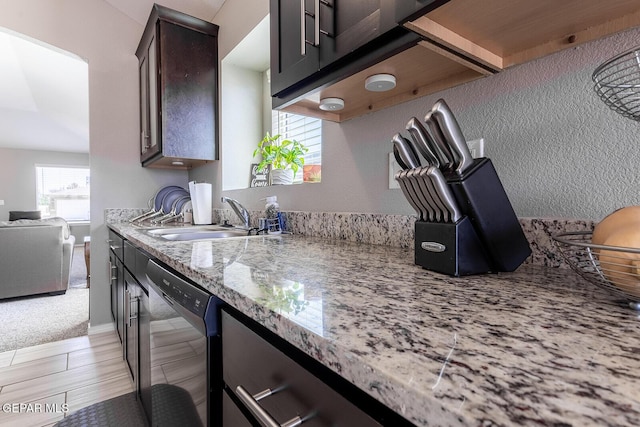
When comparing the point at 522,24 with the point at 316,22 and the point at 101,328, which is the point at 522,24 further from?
the point at 101,328

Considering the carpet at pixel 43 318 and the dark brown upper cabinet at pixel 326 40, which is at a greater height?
the dark brown upper cabinet at pixel 326 40

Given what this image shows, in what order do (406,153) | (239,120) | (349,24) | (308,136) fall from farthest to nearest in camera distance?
1. (239,120)
2. (308,136)
3. (349,24)
4. (406,153)

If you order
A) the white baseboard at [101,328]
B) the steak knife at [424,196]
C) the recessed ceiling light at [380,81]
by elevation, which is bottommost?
the white baseboard at [101,328]

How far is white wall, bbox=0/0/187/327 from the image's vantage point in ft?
8.32

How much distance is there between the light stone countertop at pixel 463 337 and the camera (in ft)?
0.80

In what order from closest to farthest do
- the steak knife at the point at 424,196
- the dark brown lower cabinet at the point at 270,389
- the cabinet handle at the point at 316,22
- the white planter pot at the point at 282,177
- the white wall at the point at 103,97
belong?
the dark brown lower cabinet at the point at 270,389
the steak knife at the point at 424,196
the cabinet handle at the point at 316,22
the white planter pot at the point at 282,177
the white wall at the point at 103,97

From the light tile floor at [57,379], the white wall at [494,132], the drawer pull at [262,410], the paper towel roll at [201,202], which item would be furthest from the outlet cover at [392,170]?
the light tile floor at [57,379]

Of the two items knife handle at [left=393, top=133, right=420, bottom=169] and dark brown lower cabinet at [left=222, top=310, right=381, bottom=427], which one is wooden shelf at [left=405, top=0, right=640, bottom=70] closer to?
knife handle at [left=393, top=133, right=420, bottom=169]

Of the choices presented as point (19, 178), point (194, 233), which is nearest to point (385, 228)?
point (194, 233)

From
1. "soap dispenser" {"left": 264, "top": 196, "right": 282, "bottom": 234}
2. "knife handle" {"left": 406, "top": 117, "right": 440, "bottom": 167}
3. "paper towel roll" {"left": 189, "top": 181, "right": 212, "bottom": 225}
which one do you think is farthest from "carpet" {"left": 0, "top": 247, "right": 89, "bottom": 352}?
"knife handle" {"left": 406, "top": 117, "right": 440, "bottom": 167}

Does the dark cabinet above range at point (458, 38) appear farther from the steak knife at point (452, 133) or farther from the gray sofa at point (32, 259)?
the gray sofa at point (32, 259)

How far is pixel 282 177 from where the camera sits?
6.12 ft

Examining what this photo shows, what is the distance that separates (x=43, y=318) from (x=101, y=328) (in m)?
0.77

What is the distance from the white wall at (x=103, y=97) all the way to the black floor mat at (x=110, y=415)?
1.23 metres
